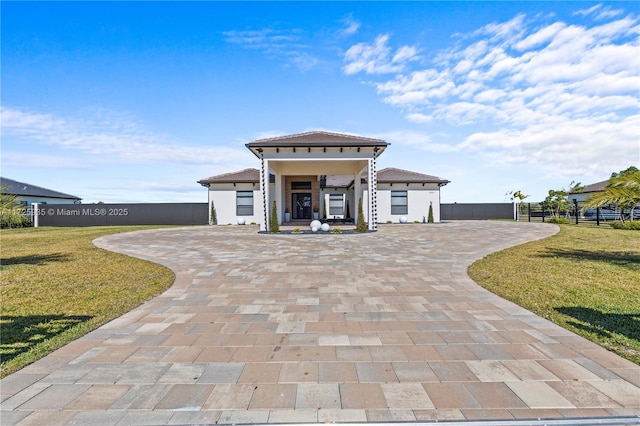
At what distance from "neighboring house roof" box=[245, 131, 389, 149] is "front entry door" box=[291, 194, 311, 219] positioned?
8.18 metres

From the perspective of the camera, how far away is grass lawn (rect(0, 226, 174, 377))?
3504 millimetres

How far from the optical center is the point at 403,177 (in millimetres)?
25609

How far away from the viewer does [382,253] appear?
9.63 m

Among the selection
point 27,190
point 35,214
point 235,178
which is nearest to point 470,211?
point 235,178

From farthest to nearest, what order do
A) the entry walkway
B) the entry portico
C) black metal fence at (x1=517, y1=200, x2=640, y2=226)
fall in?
black metal fence at (x1=517, y1=200, x2=640, y2=226) → the entry portico → the entry walkway

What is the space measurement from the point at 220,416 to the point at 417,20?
1149 centimetres

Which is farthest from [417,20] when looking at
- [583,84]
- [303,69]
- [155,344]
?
[155,344]

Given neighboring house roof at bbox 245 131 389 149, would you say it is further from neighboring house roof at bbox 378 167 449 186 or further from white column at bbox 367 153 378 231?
neighboring house roof at bbox 378 167 449 186

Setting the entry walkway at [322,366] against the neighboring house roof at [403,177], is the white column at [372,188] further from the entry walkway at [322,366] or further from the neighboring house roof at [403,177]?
the entry walkway at [322,366]

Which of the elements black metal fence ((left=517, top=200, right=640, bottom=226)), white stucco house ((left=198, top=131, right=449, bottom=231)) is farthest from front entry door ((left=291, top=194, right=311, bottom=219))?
black metal fence ((left=517, top=200, right=640, bottom=226))

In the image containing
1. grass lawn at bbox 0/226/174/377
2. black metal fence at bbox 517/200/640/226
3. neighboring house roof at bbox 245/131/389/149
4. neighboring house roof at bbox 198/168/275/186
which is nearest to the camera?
grass lawn at bbox 0/226/174/377

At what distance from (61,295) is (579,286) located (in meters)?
9.48

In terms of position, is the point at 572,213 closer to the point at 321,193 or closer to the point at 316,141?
the point at 321,193

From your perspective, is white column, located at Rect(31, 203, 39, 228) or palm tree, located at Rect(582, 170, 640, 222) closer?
palm tree, located at Rect(582, 170, 640, 222)
